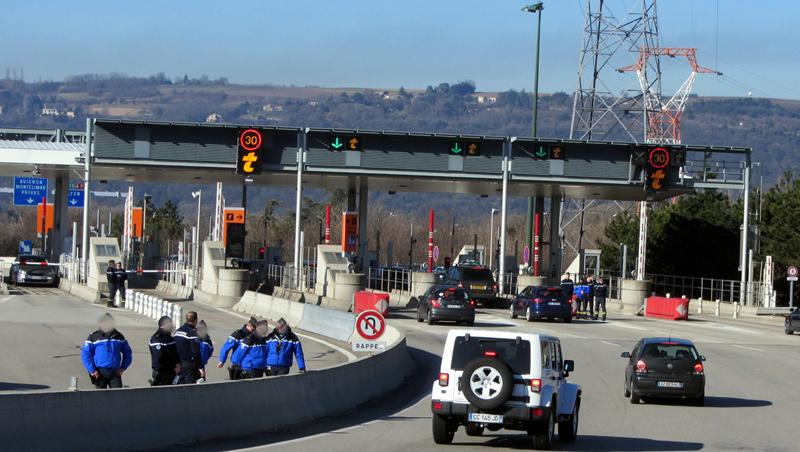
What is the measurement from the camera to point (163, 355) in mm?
17344

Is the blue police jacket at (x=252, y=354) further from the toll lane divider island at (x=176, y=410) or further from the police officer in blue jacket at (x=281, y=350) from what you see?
the toll lane divider island at (x=176, y=410)

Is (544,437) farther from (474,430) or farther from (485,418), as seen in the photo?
(474,430)

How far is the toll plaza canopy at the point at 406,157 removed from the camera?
56.1 m

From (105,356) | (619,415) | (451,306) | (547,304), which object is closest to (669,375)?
(619,415)

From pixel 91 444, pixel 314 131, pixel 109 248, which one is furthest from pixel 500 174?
pixel 91 444

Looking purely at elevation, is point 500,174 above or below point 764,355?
above

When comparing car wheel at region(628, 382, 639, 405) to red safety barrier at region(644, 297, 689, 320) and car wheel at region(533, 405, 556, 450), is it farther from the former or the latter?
red safety barrier at region(644, 297, 689, 320)

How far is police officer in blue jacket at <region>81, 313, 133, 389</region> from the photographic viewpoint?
16797 mm

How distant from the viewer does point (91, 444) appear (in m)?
14.4

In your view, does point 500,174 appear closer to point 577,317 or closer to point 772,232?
point 577,317

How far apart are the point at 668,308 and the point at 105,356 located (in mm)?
40306

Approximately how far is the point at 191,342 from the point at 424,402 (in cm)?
636

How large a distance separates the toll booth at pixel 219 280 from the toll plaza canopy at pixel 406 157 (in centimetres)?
403

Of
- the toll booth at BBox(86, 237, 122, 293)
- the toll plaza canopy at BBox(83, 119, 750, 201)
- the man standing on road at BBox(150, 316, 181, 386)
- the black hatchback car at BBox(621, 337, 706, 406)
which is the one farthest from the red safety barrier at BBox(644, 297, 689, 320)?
the man standing on road at BBox(150, 316, 181, 386)
